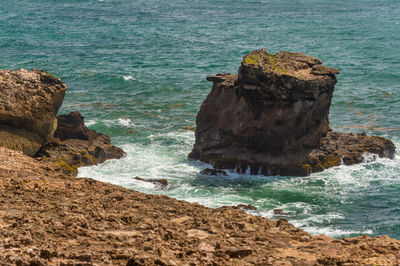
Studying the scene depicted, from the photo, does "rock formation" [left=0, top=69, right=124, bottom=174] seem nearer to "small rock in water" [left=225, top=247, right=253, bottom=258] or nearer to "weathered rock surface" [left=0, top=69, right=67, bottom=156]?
"weathered rock surface" [left=0, top=69, right=67, bottom=156]

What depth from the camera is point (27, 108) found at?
73.5 ft

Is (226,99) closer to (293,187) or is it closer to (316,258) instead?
(293,187)

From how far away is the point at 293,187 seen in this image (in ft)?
81.2

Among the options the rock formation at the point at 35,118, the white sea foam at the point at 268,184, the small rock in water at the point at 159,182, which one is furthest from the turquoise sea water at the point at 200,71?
the rock formation at the point at 35,118

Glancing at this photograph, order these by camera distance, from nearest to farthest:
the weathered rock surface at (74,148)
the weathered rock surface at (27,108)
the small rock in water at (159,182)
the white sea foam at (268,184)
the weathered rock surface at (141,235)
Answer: the weathered rock surface at (141,235) < the white sea foam at (268,184) < the weathered rock surface at (27,108) < the small rock in water at (159,182) < the weathered rock surface at (74,148)

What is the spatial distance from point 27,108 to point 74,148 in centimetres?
387

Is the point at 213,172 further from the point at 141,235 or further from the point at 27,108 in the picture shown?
the point at 141,235

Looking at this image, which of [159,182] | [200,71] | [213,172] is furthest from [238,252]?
[200,71]

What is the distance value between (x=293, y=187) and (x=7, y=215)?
14.8 m

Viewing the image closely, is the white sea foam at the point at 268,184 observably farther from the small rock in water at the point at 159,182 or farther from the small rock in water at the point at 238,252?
the small rock in water at the point at 238,252

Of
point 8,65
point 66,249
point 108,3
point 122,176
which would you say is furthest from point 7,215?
point 108,3

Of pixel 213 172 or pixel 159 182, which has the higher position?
pixel 159 182

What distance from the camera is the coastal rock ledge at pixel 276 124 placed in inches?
1041

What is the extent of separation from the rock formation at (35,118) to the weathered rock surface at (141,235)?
260 inches
